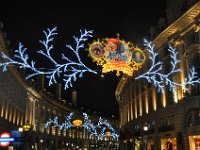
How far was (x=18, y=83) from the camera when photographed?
67062 mm

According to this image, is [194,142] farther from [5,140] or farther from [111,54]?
[5,140]

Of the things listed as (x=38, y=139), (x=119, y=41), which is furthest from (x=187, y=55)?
(x=38, y=139)

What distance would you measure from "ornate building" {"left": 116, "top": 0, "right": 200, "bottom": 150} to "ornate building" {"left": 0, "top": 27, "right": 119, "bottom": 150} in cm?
930

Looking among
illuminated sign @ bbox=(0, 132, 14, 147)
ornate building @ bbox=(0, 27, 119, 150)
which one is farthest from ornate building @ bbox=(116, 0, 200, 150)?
illuminated sign @ bbox=(0, 132, 14, 147)

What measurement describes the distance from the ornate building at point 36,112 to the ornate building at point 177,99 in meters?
9.30

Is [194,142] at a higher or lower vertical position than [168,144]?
higher

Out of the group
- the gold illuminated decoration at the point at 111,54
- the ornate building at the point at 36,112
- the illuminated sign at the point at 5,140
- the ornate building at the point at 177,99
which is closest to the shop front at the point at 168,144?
the ornate building at the point at 177,99

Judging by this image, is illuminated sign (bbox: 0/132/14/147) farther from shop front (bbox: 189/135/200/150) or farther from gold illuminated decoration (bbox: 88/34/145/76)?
shop front (bbox: 189/135/200/150)

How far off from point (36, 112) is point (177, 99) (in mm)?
56536

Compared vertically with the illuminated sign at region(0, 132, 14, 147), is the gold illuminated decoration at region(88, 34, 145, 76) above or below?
above

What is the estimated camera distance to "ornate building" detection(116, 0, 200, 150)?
122 ft

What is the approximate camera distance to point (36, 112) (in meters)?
90.1

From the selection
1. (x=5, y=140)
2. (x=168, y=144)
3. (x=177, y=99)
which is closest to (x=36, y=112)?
(x=168, y=144)

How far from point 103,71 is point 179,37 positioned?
2143 centimetres
